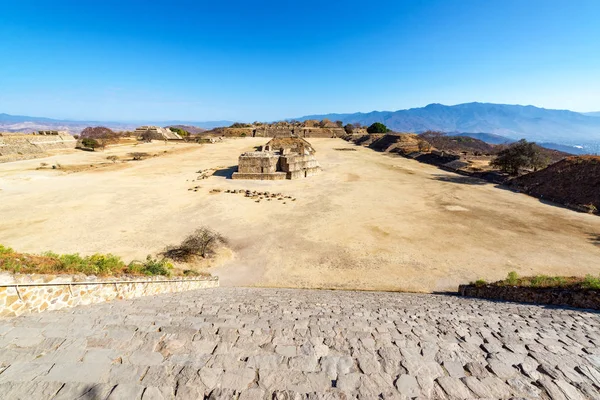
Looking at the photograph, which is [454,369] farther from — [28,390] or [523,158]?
[523,158]

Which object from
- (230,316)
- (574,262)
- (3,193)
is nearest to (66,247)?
(230,316)

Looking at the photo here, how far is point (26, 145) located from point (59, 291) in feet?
195

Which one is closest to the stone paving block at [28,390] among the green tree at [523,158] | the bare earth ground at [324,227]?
the bare earth ground at [324,227]

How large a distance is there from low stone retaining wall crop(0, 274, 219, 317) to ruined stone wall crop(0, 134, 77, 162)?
2044 inches

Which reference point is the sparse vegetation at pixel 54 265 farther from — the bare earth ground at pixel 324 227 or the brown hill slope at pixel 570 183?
the brown hill slope at pixel 570 183

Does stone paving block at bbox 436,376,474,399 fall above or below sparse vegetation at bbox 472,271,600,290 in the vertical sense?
above

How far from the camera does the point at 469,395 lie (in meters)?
3.19

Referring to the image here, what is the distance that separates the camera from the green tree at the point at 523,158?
31.9m

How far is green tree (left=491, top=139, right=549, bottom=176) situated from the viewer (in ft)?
105

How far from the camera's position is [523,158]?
3177cm

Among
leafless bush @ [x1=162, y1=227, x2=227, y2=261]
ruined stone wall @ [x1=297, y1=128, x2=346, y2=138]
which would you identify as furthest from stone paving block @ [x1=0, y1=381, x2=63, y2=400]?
ruined stone wall @ [x1=297, y1=128, x2=346, y2=138]

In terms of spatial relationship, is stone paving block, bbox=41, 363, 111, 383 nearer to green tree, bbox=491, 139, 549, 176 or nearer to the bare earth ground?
the bare earth ground

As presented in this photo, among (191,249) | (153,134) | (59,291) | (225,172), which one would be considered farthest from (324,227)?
(153,134)

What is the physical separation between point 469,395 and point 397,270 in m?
10.7
